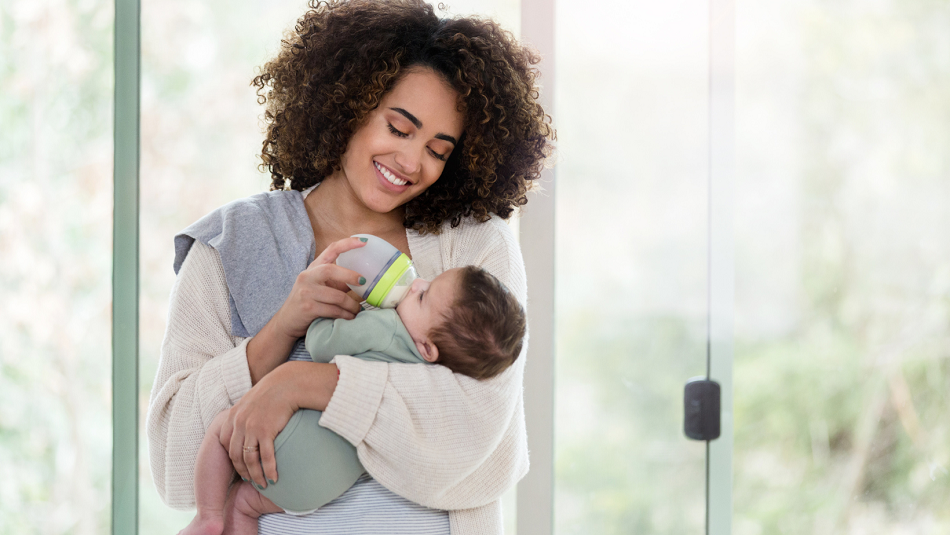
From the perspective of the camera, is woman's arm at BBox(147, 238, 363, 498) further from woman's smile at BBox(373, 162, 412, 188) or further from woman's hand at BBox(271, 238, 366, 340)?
woman's smile at BBox(373, 162, 412, 188)

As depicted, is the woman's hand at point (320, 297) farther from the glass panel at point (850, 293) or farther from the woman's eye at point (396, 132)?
the glass panel at point (850, 293)

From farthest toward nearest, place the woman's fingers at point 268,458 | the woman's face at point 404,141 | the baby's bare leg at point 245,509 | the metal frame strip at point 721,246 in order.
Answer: the metal frame strip at point 721,246 → the woman's face at point 404,141 → the baby's bare leg at point 245,509 → the woman's fingers at point 268,458

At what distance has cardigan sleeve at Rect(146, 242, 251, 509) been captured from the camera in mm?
1169

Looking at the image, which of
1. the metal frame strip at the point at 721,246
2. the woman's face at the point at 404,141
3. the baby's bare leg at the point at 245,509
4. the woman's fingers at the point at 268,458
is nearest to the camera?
the woman's fingers at the point at 268,458

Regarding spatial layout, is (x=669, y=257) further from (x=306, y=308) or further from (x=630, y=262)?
(x=306, y=308)

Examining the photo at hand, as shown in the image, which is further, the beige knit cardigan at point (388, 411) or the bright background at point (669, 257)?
the bright background at point (669, 257)

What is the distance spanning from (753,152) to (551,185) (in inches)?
23.3

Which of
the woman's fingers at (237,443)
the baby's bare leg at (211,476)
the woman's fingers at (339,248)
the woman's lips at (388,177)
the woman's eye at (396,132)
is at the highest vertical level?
the woman's eye at (396,132)

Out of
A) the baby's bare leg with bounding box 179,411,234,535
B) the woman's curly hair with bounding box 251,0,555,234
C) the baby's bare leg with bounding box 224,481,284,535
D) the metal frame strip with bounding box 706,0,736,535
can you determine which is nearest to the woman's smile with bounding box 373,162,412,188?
the woman's curly hair with bounding box 251,0,555,234

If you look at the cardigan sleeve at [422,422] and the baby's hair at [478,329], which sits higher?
the baby's hair at [478,329]

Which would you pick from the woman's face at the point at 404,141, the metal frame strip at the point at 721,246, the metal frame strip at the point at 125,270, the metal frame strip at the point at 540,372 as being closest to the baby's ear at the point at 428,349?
the woman's face at the point at 404,141

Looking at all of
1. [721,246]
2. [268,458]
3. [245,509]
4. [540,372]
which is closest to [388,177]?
[268,458]

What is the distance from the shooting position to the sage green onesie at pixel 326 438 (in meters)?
1.09

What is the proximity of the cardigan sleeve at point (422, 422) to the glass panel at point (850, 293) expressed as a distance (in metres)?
1.03
